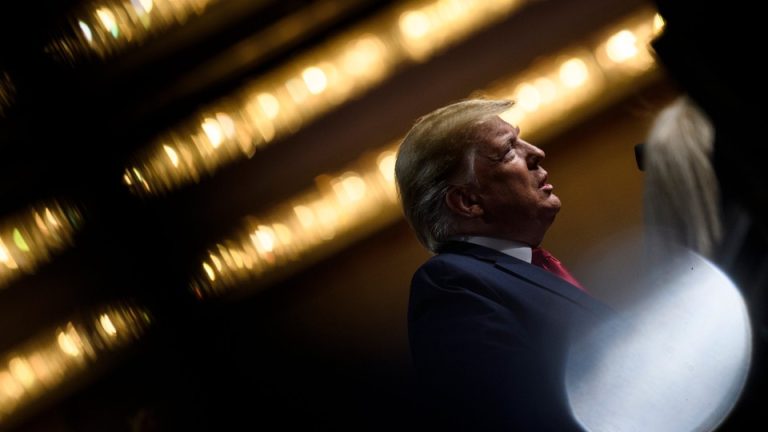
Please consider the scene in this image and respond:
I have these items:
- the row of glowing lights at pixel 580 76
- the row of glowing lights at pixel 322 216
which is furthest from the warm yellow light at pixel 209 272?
the row of glowing lights at pixel 580 76

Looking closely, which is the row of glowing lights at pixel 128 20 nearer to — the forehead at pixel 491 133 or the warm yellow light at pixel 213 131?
the warm yellow light at pixel 213 131

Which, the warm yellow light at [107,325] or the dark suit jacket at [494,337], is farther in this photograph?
the warm yellow light at [107,325]

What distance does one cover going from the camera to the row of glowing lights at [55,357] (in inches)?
116

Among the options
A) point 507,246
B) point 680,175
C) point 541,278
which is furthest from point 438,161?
point 680,175

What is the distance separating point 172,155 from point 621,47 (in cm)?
155

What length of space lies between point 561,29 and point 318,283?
4.03ft

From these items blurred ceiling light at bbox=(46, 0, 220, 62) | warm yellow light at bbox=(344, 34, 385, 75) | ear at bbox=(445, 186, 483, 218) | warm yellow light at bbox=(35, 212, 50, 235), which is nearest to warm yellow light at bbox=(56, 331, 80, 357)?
warm yellow light at bbox=(35, 212, 50, 235)

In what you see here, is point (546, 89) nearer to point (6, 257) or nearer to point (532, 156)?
point (532, 156)

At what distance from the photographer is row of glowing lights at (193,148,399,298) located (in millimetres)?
2932

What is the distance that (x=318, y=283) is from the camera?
3.16m

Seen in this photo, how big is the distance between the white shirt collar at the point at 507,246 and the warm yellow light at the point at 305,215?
132 centimetres

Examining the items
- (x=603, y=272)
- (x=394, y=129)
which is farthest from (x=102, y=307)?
(x=603, y=272)

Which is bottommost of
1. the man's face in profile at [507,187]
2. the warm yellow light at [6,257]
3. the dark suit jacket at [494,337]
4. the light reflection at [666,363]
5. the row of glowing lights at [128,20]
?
the light reflection at [666,363]

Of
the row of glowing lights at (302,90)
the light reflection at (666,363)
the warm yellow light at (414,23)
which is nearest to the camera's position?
the light reflection at (666,363)
